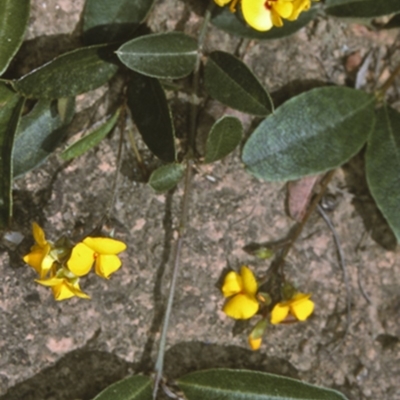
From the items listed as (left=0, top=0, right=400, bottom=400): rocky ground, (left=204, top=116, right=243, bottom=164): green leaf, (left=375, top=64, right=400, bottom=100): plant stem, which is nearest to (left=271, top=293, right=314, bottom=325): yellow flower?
(left=0, top=0, right=400, bottom=400): rocky ground

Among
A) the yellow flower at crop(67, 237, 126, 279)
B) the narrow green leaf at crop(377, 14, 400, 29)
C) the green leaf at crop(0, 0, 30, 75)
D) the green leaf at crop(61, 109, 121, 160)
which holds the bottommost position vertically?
the yellow flower at crop(67, 237, 126, 279)

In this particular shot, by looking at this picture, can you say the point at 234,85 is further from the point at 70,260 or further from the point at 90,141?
the point at 70,260

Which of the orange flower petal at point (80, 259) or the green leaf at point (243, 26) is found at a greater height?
the green leaf at point (243, 26)

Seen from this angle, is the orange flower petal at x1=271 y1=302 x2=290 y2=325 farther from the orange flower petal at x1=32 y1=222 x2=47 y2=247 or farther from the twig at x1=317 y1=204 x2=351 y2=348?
the orange flower petal at x1=32 y1=222 x2=47 y2=247

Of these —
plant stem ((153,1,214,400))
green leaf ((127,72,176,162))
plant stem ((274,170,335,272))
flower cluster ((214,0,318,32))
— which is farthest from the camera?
plant stem ((274,170,335,272))

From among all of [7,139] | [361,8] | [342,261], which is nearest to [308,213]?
[342,261]

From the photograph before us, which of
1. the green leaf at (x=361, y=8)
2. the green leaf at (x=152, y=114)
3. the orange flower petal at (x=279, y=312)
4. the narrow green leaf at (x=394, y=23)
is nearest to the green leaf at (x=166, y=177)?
the green leaf at (x=152, y=114)

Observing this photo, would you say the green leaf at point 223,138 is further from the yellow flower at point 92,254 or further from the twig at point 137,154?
the yellow flower at point 92,254
